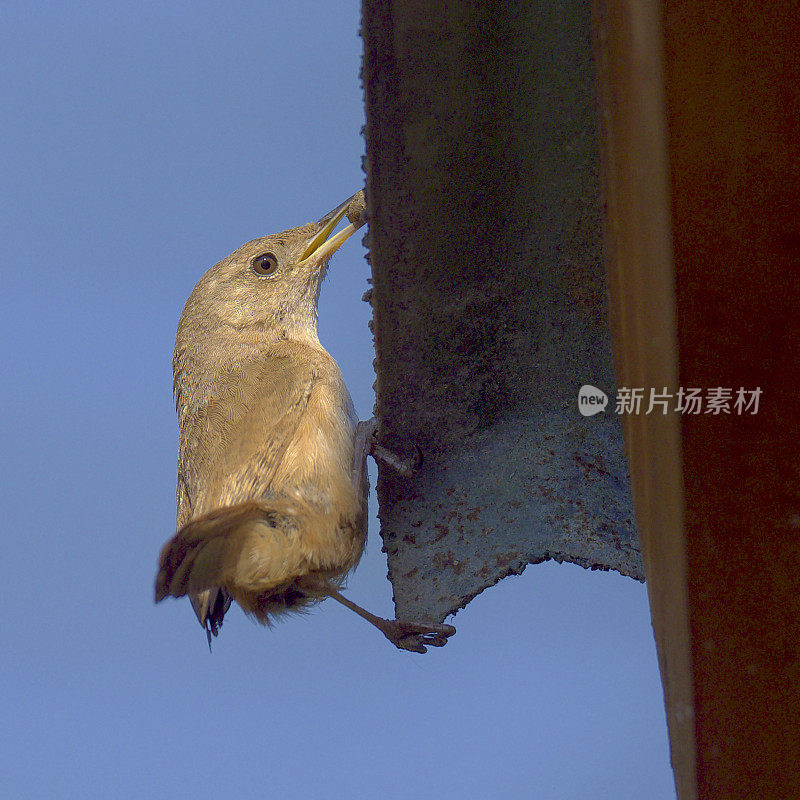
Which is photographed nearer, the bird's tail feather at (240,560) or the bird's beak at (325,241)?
the bird's tail feather at (240,560)

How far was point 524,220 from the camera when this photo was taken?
1.90 meters

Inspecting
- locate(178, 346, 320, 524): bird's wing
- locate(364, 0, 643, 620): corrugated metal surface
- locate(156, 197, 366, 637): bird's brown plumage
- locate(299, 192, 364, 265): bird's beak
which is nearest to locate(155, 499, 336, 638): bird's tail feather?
locate(156, 197, 366, 637): bird's brown plumage

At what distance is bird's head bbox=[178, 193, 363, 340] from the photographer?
3.67 meters

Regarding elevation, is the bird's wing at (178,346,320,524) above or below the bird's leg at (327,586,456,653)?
above

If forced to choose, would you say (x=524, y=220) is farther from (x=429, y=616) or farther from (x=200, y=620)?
(x=200, y=620)

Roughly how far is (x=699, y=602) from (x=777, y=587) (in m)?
0.12

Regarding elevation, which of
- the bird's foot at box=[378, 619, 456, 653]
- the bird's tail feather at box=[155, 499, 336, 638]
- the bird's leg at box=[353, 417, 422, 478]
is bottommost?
the bird's foot at box=[378, 619, 456, 653]

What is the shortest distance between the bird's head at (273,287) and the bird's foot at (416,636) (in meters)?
1.49

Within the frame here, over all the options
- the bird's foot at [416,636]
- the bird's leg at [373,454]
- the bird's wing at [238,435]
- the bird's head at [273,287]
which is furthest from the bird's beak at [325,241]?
the bird's foot at [416,636]

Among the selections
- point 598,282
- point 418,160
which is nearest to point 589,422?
point 598,282

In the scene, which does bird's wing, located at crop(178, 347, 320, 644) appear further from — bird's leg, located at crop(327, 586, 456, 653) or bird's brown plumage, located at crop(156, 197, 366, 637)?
bird's leg, located at crop(327, 586, 456, 653)

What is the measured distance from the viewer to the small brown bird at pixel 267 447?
2.57 m

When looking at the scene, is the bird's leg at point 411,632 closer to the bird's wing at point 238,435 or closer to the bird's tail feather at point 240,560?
the bird's tail feather at point 240,560

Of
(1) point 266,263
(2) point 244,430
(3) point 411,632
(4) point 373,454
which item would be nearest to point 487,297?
(4) point 373,454
